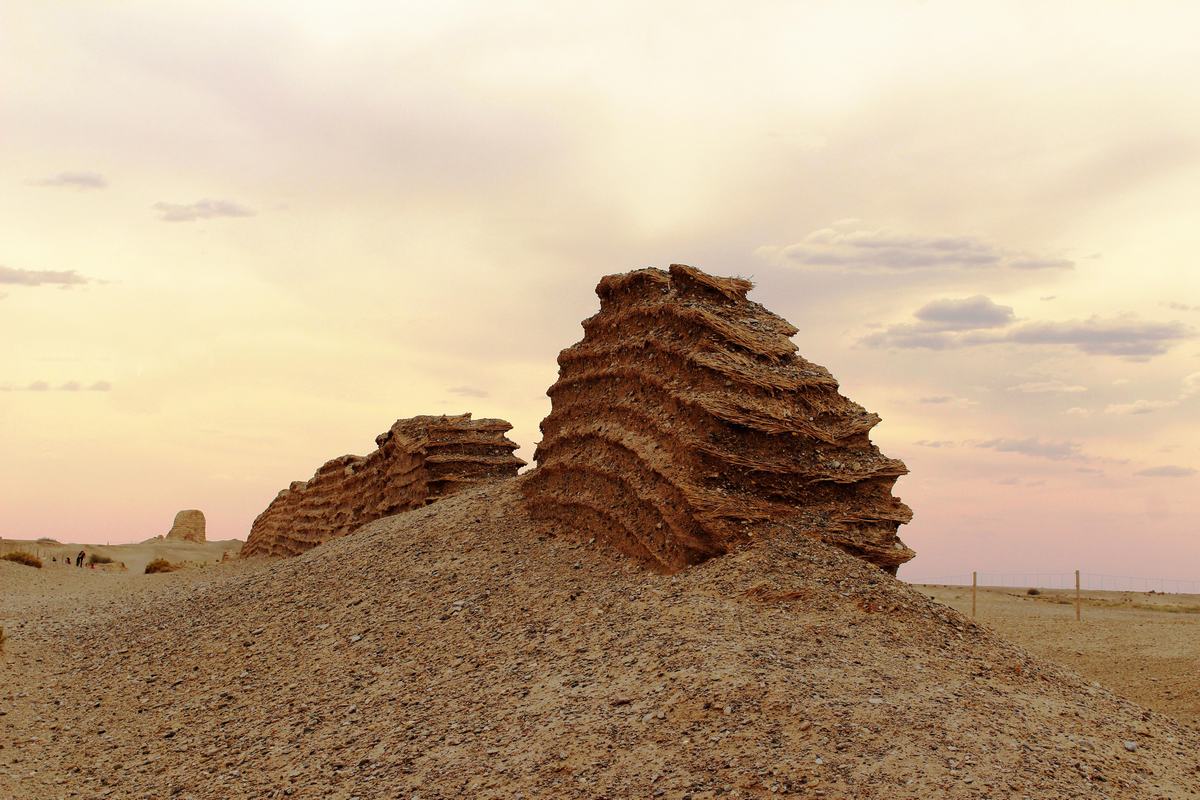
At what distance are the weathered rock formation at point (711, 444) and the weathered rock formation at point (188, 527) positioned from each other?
127 feet

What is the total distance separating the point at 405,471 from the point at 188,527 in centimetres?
3161

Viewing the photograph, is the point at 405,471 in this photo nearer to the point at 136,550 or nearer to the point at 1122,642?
the point at 1122,642

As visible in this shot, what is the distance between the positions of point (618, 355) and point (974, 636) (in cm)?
530

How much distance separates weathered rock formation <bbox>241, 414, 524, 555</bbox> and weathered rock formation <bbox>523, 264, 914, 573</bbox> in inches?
240

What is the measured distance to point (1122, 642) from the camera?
18.7 metres

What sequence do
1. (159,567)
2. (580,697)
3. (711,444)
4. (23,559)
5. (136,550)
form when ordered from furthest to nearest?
(136,550) < (159,567) < (23,559) < (711,444) < (580,697)

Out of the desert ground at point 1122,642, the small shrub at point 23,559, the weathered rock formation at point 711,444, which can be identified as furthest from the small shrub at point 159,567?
the desert ground at point 1122,642

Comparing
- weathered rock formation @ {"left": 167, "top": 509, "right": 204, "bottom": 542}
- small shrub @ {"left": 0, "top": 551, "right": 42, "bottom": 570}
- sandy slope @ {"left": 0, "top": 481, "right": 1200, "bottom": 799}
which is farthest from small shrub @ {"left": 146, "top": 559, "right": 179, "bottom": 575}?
weathered rock formation @ {"left": 167, "top": 509, "right": 204, "bottom": 542}

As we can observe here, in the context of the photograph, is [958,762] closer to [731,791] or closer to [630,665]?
[731,791]

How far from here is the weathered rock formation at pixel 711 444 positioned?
34.1 ft

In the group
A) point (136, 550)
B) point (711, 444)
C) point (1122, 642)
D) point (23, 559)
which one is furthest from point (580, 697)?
point (136, 550)

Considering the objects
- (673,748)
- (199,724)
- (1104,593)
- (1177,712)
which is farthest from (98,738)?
(1104,593)

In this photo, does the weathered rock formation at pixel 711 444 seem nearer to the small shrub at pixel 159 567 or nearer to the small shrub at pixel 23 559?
the small shrub at pixel 23 559

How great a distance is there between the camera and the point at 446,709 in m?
8.45
